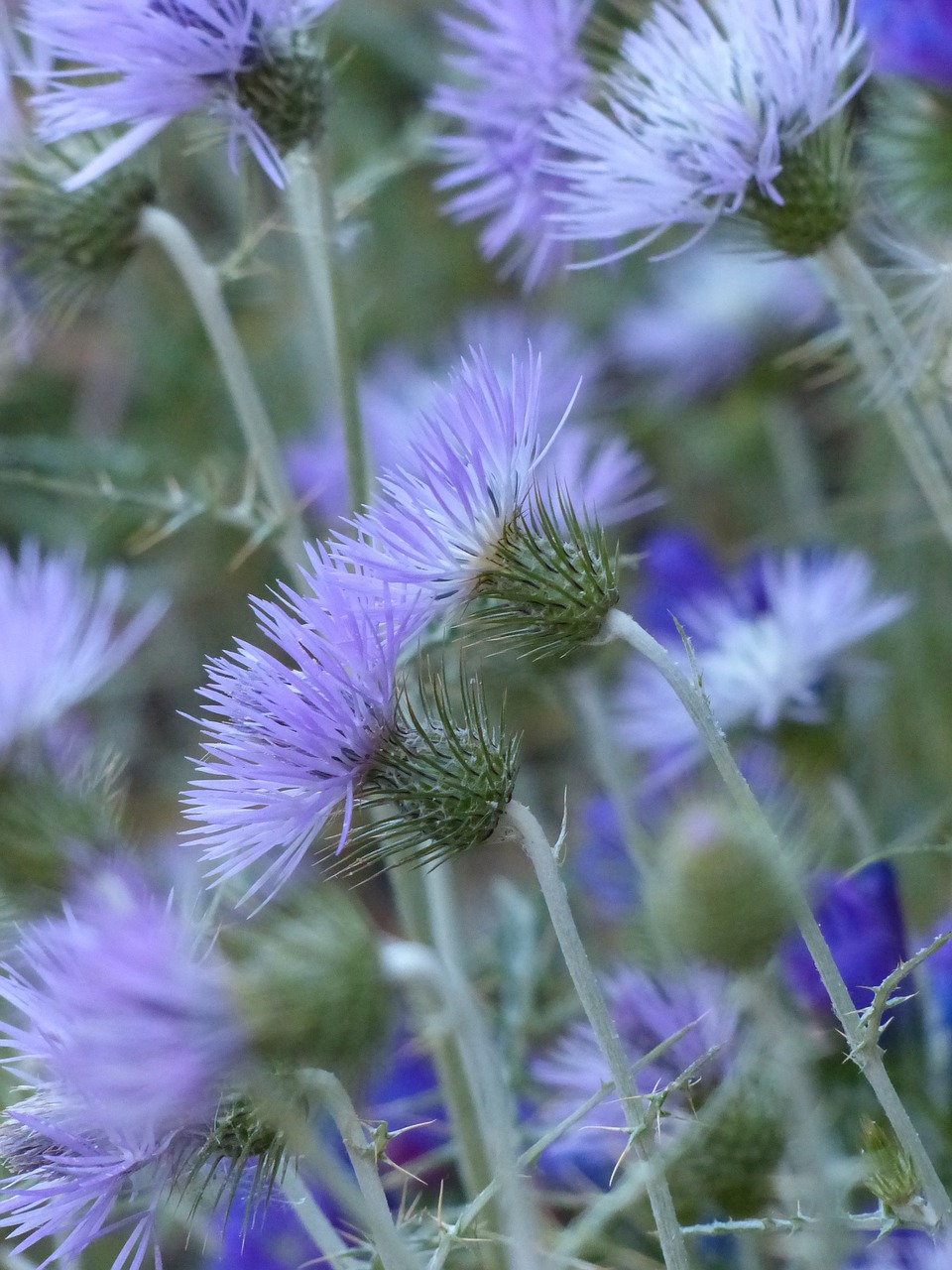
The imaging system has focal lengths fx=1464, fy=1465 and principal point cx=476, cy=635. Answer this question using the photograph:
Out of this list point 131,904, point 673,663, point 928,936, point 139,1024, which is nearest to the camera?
point 139,1024

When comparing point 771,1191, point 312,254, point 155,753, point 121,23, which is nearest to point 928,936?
point 771,1191

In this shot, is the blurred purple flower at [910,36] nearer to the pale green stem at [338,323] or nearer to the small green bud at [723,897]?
the pale green stem at [338,323]

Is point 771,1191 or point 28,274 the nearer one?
point 771,1191

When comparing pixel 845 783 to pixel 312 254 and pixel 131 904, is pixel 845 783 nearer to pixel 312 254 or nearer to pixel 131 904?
pixel 312 254

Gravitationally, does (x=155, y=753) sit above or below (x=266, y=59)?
below

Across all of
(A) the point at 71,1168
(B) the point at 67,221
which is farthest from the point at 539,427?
(A) the point at 71,1168

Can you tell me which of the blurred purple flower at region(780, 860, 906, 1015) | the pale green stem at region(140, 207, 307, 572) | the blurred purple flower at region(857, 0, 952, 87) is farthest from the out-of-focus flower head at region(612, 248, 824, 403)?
the blurred purple flower at region(780, 860, 906, 1015)

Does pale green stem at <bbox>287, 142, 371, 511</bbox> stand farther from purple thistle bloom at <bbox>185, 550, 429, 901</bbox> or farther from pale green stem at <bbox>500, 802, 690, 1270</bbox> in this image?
pale green stem at <bbox>500, 802, 690, 1270</bbox>
